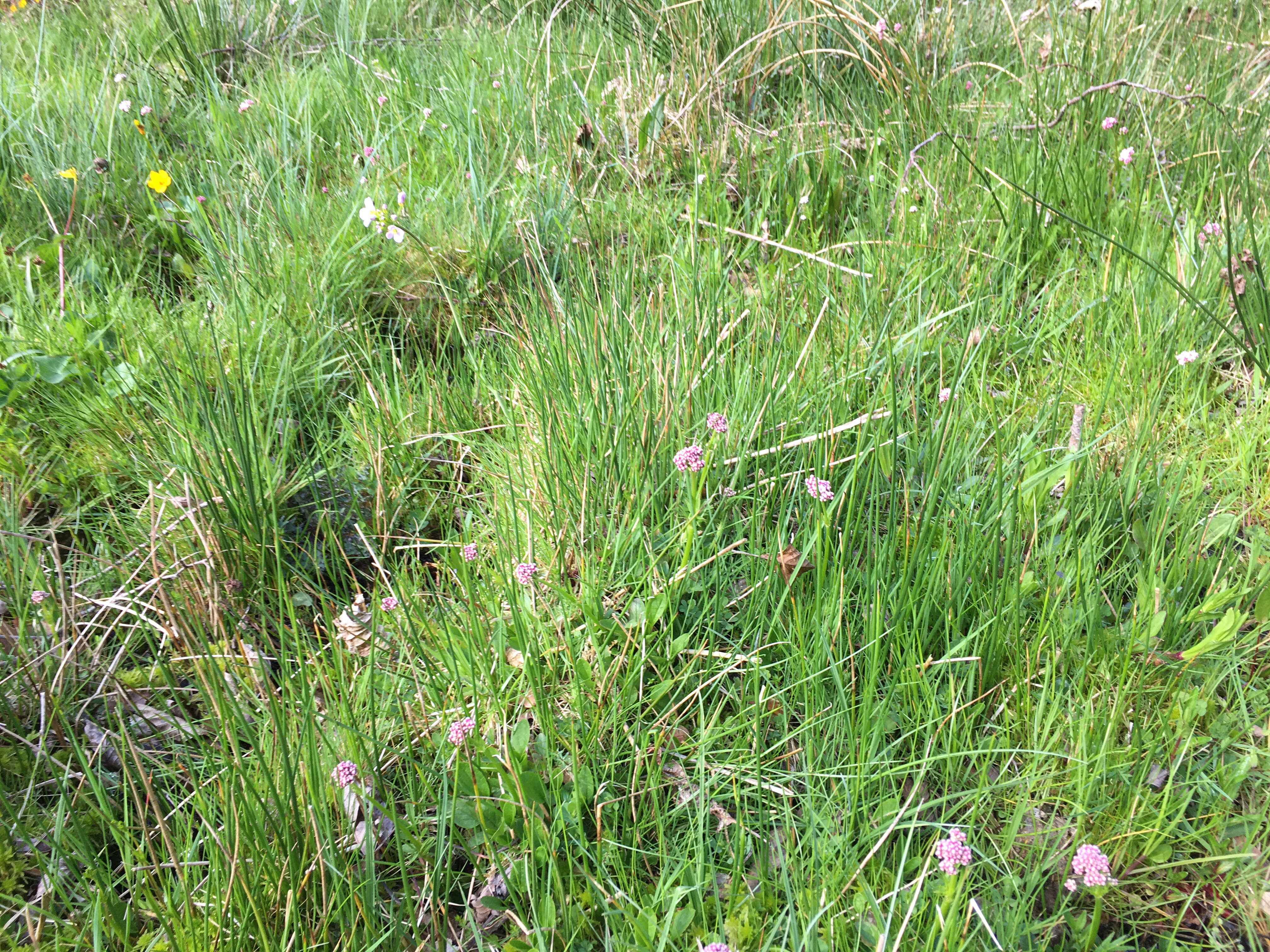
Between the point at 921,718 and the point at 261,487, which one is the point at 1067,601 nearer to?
the point at 921,718

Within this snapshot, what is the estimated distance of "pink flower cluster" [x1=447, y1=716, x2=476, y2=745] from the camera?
47.1 inches

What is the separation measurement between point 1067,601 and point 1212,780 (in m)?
0.32

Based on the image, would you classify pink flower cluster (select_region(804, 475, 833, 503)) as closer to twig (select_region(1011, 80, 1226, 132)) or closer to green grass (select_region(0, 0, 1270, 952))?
green grass (select_region(0, 0, 1270, 952))

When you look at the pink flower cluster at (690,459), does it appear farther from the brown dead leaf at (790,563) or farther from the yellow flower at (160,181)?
the yellow flower at (160,181)

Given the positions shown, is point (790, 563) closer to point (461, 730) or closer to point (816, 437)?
point (816, 437)

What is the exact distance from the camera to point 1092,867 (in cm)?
97

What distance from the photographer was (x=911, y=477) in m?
1.54

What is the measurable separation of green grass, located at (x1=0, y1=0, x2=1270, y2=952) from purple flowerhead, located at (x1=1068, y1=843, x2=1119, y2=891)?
0.02 m

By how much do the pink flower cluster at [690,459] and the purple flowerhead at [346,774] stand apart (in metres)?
0.67

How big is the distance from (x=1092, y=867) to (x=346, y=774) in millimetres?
942

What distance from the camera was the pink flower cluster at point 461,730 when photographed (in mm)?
1197

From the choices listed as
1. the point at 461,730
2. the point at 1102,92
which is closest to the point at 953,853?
the point at 461,730

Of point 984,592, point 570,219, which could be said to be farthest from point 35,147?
point 984,592

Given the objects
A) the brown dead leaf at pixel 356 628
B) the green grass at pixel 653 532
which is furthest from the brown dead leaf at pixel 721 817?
the brown dead leaf at pixel 356 628
